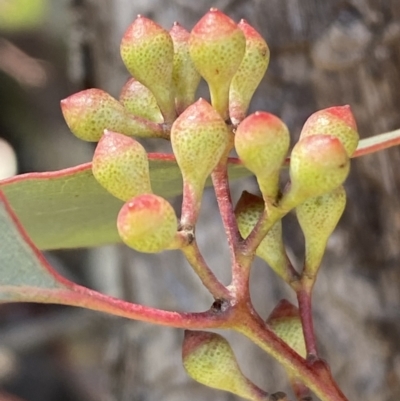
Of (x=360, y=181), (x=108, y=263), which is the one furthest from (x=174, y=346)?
(x=360, y=181)

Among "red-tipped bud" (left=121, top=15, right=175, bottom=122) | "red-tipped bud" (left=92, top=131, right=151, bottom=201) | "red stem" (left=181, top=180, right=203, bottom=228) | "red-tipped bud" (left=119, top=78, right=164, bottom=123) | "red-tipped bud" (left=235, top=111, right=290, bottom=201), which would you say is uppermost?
"red-tipped bud" (left=121, top=15, right=175, bottom=122)

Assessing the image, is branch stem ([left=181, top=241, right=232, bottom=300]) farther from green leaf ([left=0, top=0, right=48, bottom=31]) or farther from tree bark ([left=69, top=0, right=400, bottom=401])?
green leaf ([left=0, top=0, right=48, bottom=31])

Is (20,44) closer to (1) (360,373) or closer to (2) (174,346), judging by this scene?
(2) (174,346)

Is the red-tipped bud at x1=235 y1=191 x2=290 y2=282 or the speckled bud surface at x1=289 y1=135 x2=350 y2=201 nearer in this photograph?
the speckled bud surface at x1=289 y1=135 x2=350 y2=201

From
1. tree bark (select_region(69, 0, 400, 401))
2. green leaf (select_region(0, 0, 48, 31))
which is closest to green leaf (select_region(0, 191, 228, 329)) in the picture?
tree bark (select_region(69, 0, 400, 401))

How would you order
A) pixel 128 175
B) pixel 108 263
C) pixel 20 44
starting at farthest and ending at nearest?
1. pixel 20 44
2. pixel 108 263
3. pixel 128 175

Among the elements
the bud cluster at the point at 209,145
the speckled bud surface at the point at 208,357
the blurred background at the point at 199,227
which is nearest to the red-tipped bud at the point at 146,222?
the bud cluster at the point at 209,145

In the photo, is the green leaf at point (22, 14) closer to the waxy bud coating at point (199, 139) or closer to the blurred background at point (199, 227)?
the blurred background at point (199, 227)

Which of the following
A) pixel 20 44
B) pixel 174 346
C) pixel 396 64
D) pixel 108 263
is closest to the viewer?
pixel 396 64
